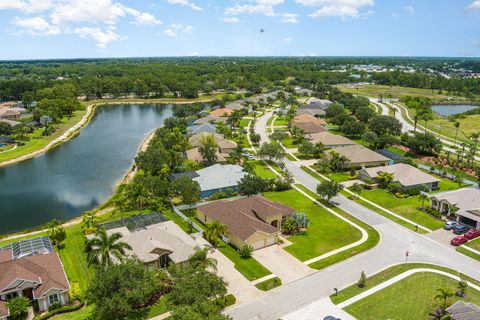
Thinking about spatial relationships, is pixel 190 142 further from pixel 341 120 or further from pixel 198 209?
pixel 341 120

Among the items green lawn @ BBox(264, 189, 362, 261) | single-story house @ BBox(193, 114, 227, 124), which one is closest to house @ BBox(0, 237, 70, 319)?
green lawn @ BBox(264, 189, 362, 261)

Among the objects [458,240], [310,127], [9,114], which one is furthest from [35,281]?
[9,114]

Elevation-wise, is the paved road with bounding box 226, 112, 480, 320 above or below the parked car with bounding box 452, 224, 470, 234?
below

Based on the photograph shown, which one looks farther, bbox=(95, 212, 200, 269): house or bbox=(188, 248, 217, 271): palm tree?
bbox=(95, 212, 200, 269): house

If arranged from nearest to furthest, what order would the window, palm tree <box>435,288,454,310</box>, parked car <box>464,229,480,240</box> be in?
palm tree <box>435,288,454,310</box> < the window < parked car <box>464,229,480,240</box>

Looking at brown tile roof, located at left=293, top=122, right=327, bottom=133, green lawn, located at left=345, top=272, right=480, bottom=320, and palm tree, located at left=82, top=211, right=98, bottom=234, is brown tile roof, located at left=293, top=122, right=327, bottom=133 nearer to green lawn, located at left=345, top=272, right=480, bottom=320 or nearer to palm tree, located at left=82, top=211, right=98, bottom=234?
palm tree, located at left=82, top=211, right=98, bottom=234

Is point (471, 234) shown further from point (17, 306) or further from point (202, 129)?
point (202, 129)

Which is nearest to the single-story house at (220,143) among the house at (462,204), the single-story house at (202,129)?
the single-story house at (202,129)
